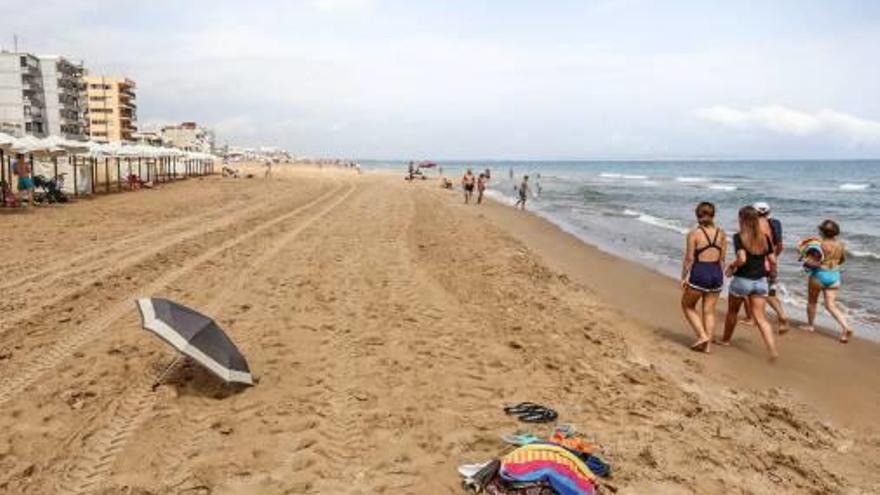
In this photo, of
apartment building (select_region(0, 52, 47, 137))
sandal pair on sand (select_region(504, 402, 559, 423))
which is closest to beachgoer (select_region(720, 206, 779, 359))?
sandal pair on sand (select_region(504, 402, 559, 423))

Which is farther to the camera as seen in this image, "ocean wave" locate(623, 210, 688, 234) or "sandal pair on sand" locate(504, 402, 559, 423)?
"ocean wave" locate(623, 210, 688, 234)

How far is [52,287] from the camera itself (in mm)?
9164

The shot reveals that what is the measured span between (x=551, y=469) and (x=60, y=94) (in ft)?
358

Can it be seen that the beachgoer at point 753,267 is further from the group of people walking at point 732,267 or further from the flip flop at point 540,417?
the flip flop at point 540,417

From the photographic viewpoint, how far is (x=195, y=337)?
5.17 meters

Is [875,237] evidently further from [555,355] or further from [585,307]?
[555,355]

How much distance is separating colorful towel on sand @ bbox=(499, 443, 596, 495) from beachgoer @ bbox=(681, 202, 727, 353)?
12.5 ft

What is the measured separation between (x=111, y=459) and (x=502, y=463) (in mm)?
2471

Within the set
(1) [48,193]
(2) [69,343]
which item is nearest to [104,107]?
(1) [48,193]

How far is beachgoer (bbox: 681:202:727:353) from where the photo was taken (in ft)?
23.6

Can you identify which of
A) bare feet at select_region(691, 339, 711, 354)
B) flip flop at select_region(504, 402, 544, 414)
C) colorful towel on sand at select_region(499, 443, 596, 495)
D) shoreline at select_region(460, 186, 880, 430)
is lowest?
shoreline at select_region(460, 186, 880, 430)

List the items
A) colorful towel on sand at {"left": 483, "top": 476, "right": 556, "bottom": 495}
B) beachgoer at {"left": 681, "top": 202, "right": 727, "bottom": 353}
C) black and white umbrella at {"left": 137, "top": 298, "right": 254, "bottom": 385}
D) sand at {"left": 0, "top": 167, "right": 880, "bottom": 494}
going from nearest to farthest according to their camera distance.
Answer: colorful towel on sand at {"left": 483, "top": 476, "right": 556, "bottom": 495} < sand at {"left": 0, "top": 167, "right": 880, "bottom": 494} < black and white umbrella at {"left": 137, "top": 298, "right": 254, "bottom": 385} < beachgoer at {"left": 681, "top": 202, "right": 727, "bottom": 353}

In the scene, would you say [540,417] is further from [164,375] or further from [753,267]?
[753,267]

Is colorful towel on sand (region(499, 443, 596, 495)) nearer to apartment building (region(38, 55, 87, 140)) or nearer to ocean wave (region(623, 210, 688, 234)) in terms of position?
ocean wave (region(623, 210, 688, 234))
